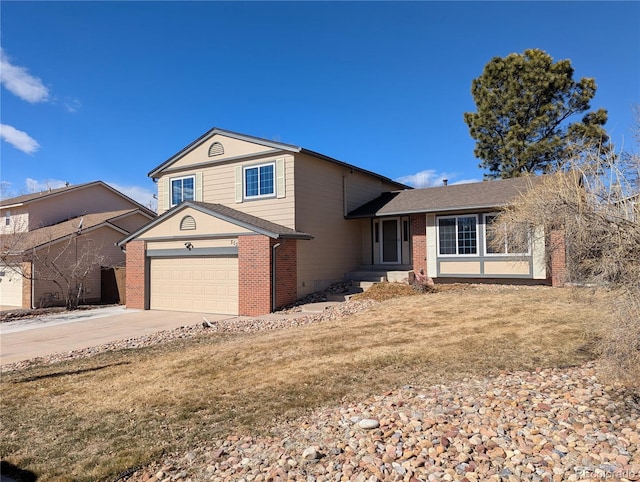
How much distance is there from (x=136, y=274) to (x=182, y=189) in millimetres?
4275

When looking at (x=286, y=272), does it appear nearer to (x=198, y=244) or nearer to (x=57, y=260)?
(x=198, y=244)

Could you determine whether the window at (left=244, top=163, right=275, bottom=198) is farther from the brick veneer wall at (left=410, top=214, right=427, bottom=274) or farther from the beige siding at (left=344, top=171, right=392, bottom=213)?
the brick veneer wall at (left=410, top=214, right=427, bottom=274)

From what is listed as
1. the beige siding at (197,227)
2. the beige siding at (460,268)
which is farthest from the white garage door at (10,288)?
the beige siding at (460,268)

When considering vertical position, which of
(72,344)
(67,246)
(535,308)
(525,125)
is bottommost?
(72,344)

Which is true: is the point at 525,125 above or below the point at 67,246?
above

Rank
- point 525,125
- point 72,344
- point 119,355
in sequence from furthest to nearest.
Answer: point 525,125, point 72,344, point 119,355

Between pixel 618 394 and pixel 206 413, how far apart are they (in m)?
4.62

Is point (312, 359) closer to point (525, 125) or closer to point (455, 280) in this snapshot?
point (455, 280)

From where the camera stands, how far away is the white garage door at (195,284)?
581 inches

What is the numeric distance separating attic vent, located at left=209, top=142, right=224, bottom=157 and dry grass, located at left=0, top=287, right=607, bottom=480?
9548 mm

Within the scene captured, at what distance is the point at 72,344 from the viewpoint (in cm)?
1020

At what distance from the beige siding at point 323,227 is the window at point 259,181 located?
3.83ft

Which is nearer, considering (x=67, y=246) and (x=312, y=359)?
(x=312, y=359)

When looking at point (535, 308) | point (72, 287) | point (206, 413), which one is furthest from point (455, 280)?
point (72, 287)
